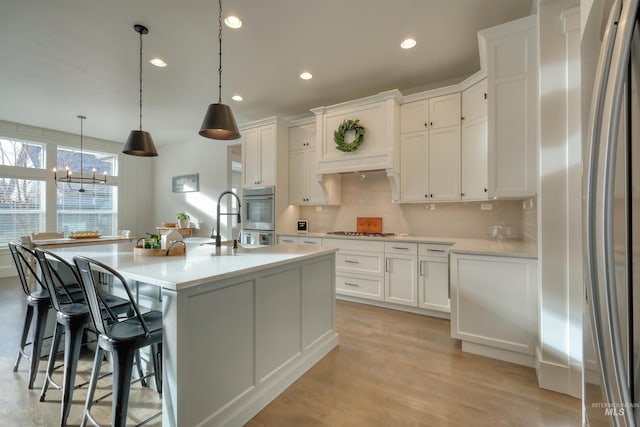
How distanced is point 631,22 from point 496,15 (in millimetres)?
2664

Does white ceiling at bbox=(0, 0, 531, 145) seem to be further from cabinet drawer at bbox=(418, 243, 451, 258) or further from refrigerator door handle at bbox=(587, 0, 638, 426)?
refrigerator door handle at bbox=(587, 0, 638, 426)

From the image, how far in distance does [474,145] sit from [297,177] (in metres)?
2.57

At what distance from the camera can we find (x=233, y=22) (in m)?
2.59

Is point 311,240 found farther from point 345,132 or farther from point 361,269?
point 345,132

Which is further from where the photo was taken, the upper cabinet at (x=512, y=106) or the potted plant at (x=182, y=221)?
the potted plant at (x=182, y=221)

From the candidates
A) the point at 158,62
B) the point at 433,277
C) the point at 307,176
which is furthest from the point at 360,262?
the point at 158,62

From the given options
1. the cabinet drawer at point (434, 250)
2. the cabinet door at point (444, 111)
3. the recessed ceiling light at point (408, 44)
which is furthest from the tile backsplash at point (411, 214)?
the recessed ceiling light at point (408, 44)

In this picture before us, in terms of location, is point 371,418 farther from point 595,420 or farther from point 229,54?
point 229,54

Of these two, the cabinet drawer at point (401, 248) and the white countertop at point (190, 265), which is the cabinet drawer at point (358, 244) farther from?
the white countertop at point (190, 265)

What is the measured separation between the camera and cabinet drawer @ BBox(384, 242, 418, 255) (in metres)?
3.36

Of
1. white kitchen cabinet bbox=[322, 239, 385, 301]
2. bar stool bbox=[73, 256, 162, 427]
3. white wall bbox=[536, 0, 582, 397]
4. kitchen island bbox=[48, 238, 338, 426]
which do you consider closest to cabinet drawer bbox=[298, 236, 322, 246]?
white kitchen cabinet bbox=[322, 239, 385, 301]

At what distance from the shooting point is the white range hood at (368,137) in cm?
361

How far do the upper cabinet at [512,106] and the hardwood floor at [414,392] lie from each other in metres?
1.46

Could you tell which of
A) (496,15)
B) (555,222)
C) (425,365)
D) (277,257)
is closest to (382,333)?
(425,365)
